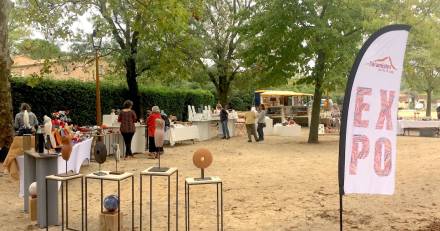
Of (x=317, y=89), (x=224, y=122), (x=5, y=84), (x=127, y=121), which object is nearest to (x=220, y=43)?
(x=224, y=122)

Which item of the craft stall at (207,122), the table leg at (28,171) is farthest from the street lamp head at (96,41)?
the table leg at (28,171)

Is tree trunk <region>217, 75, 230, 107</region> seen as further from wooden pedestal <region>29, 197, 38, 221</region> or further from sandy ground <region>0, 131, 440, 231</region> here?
wooden pedestal <region>29, 197, 38, 221</region>

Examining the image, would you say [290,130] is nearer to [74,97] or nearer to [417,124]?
[417,124]

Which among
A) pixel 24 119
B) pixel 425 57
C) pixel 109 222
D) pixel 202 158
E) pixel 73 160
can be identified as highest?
pixel 425 57

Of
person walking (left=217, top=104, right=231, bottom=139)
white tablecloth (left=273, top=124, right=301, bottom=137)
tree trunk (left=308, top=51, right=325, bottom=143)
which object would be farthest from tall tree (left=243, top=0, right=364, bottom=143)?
white tablecloth (left=273, top=124, right=301, bottom=137)

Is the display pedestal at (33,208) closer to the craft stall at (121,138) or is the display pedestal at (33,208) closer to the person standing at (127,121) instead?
the craft stall at (121,138)

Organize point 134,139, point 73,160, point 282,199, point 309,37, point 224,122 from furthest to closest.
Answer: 1. point 224,122
2. point 309,37
3. point 134,139
4. point 73,160
5. point 282,199

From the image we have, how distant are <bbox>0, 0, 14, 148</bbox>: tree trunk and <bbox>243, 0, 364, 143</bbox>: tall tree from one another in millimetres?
8189

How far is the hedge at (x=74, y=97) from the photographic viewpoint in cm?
1673

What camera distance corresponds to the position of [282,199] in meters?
7.53

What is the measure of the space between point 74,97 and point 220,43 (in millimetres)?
9726

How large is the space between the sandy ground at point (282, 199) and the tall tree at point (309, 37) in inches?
153

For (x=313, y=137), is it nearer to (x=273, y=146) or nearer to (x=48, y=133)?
(x=273, y=146)

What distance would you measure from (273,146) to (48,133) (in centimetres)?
1056
